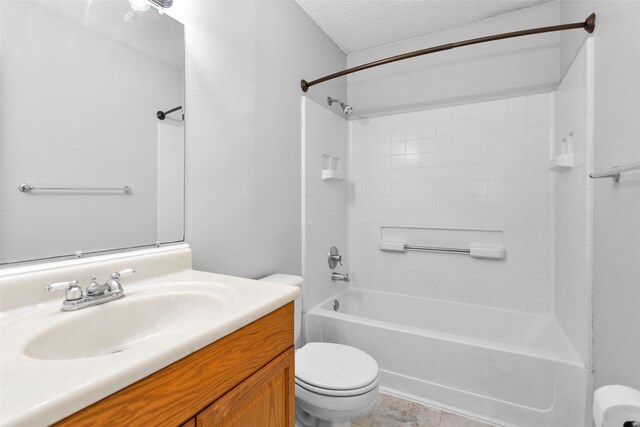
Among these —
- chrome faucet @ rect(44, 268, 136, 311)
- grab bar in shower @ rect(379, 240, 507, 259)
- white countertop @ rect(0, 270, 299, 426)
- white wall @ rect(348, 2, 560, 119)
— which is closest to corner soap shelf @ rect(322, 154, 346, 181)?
white wall @ rect(348, 2, 560, 119)

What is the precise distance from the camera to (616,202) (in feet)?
3.72

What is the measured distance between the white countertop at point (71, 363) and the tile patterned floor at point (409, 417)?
1190mm


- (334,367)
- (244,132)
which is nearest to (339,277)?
(334,367)

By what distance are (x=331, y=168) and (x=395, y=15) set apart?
1168 mm

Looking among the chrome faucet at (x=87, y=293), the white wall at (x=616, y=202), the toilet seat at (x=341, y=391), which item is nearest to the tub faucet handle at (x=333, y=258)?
the toilet seat at (x=341, y=391)

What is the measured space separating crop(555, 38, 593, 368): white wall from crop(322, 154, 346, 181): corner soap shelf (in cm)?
142

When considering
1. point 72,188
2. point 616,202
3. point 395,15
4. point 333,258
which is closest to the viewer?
point 72,188

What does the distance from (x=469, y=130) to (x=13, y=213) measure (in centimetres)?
252

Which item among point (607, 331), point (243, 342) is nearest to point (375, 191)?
point (607, 331)

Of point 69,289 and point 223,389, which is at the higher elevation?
point 69,289

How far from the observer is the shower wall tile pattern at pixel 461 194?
2.02m

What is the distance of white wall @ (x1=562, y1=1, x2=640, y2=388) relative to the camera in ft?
3.27

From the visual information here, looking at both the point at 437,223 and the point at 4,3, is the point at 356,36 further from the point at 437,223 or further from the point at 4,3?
the point at 4,3

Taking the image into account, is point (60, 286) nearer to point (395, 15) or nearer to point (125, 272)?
point (125, 272)
